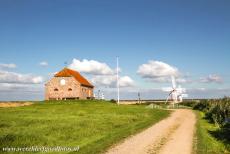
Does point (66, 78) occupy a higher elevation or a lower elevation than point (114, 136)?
higher

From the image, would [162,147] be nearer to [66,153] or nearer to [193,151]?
[193,151]

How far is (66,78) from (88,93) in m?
13.4

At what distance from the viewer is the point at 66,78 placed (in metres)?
86.2

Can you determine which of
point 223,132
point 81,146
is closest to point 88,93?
point 223,132

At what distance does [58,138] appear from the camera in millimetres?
21750

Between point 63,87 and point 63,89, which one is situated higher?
point 63,87

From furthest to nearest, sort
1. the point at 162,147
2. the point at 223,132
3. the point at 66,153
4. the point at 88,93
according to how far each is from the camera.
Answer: the point at 88,93 → the point at 223,132 → the point at 162,147 → the point at 66,153

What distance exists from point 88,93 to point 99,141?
255 ft

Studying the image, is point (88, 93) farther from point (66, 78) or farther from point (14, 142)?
point (14, 142)

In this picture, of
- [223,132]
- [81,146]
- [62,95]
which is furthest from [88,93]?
[81,146]

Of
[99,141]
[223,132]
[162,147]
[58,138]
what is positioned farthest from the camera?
[223,132]

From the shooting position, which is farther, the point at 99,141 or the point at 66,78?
the point at 66,78

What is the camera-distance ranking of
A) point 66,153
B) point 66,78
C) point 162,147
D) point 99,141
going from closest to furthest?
1. point 66,153
2. point 162,147
3. point 99,141
4. point 66,78

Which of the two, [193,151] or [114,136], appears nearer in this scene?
[193,151]
